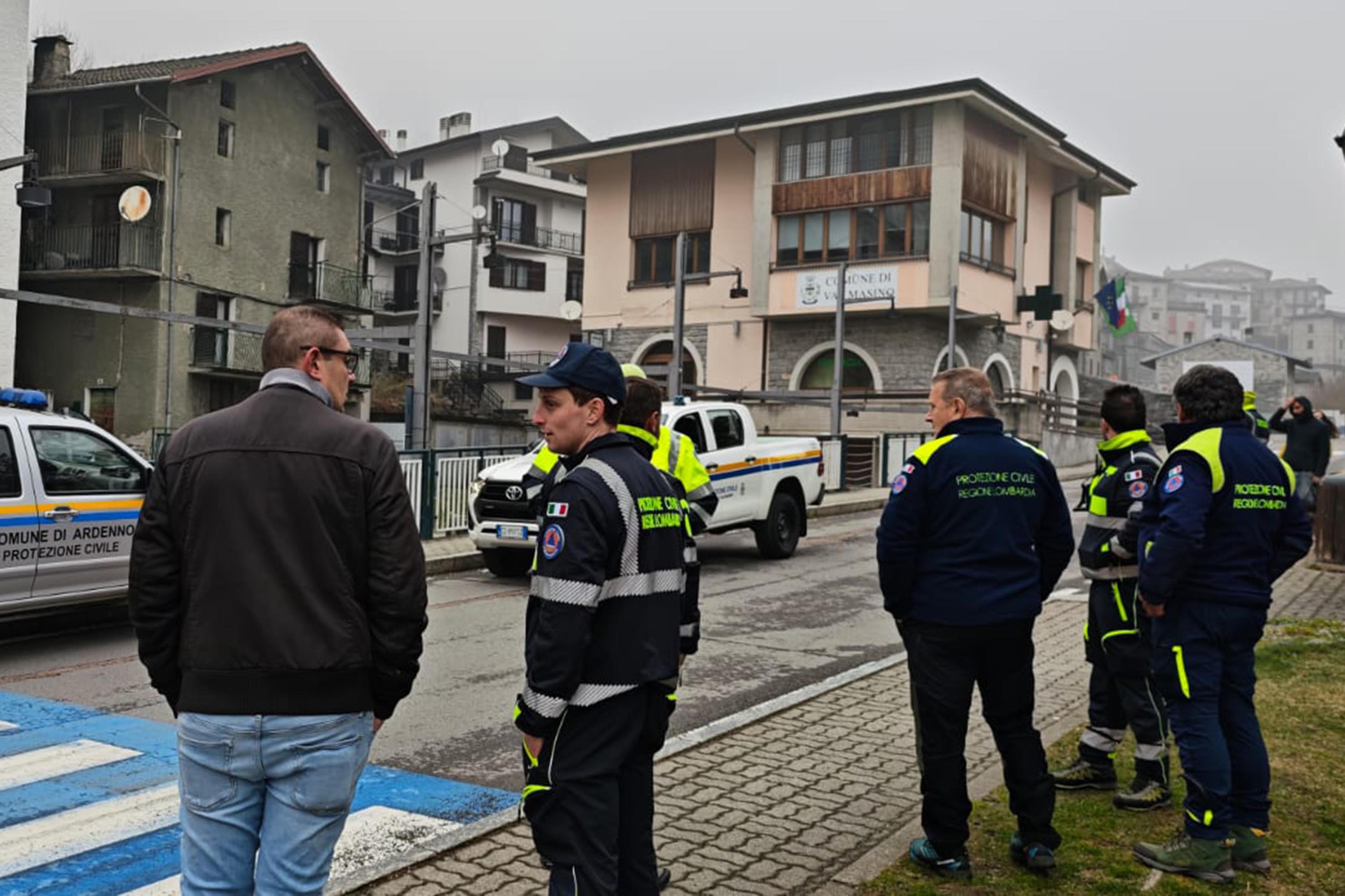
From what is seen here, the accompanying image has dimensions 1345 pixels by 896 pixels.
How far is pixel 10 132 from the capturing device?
29.3 metres

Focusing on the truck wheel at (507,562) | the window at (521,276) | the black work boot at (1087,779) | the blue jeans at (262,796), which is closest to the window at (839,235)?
the window at (521,276)

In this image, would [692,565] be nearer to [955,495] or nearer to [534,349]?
[955,495]

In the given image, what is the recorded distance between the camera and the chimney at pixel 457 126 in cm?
6012

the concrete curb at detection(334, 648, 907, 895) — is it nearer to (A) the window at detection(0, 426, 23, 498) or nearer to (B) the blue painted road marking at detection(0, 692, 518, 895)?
(B) the blue painted road marking at detection(0, 692, 518, 895)

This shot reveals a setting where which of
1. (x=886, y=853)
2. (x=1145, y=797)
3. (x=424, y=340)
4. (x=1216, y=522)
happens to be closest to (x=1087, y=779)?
(x=1145, y=797)

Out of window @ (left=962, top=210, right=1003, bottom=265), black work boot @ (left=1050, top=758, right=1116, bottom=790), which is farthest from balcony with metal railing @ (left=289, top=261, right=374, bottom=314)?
black work boot @ (left=1050, top=758, right=1116, bottom=790)

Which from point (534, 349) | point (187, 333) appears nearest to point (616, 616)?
point (187, 333)

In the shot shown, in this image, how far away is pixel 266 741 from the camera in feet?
9.09

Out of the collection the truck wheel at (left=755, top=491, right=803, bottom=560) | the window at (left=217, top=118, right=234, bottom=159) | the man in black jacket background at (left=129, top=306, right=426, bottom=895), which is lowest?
the truck wheel at (left=755, top=491, right=803, bottom=560)

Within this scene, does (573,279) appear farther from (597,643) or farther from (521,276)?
(597,643)

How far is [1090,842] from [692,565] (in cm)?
207

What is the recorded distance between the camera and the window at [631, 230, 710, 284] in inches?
1544

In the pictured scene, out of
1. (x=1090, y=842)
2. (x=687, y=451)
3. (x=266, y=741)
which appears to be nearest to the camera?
(x=266, y=741)

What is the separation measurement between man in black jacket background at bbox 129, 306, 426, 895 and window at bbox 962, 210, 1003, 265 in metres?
33.1
